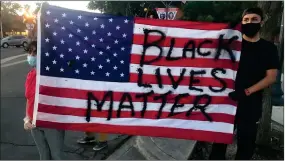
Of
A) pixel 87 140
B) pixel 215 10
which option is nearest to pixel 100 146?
pixel 87 140

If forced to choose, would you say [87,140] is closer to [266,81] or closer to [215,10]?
[266,81]

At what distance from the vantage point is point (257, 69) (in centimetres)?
334

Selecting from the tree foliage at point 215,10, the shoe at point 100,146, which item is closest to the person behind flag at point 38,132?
the shoe at point 100,146

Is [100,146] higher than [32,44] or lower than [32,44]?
lower

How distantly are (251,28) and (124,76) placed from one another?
1301 mm

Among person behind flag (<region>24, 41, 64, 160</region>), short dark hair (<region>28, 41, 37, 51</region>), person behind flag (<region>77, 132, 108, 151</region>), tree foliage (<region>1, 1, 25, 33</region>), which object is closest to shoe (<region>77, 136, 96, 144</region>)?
person behind flag (<region>77, 132, 108, 151</region>)

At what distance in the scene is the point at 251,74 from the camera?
11.1ft

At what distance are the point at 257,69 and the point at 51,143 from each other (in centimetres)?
212

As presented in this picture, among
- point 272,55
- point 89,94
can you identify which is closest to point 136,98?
point 89,94

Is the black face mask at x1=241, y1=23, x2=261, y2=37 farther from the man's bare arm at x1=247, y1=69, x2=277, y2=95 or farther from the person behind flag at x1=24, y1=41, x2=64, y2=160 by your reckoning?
the person behind flag at x1=24, y1=41, x2=64, y2=160

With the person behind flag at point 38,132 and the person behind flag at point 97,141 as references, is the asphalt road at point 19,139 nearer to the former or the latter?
the person behind flag at point 97,141

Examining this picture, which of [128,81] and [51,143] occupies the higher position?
[128,81]

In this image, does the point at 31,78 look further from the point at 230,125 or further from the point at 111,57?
the point at 230,125

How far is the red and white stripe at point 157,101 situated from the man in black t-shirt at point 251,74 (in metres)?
0.11
